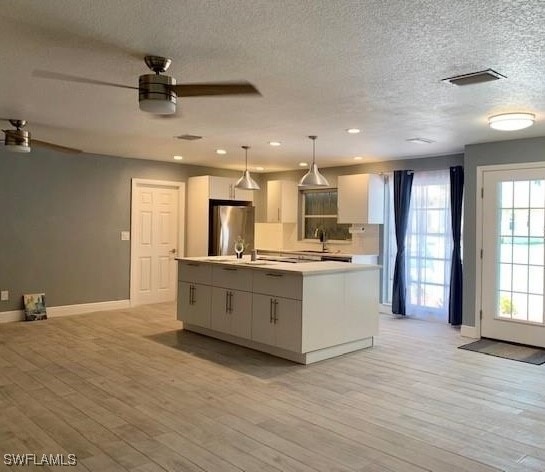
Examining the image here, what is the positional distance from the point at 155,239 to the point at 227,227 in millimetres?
1210

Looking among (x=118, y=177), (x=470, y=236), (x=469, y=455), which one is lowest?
(x=469, y=455)

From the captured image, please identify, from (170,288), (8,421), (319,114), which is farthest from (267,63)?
(170,288)

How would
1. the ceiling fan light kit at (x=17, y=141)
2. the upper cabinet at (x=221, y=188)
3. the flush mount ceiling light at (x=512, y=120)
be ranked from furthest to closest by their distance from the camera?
the upper cabinet at (x=221, y=188) → the ceiling fan light kit at (x=17, y=141) → the flush mount ceiling light at (x=512, y=120)

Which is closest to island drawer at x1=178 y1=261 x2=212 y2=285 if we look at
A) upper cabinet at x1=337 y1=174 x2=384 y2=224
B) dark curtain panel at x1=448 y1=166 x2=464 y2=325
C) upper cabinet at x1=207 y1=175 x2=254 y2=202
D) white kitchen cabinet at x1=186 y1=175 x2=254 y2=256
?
white kitchen cabinet at x1=186 y1=175 x2=254 y2=256

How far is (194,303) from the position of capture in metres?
5.86

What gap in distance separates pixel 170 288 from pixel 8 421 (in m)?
5.05

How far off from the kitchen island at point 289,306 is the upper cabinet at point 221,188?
8.11 ft

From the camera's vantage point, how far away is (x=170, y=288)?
326 inches

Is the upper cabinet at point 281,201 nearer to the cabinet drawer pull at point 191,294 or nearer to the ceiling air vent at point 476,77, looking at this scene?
the cabinet drawer pull at point 191,294

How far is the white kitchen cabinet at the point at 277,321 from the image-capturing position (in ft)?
15.2

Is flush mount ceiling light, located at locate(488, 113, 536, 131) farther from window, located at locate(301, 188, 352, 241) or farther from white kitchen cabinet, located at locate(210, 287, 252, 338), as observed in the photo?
window, located at locate(301, 188, 352, 241)

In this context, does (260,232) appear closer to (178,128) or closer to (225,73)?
(178,128)

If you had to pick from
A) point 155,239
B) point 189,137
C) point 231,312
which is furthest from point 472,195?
point 155,239

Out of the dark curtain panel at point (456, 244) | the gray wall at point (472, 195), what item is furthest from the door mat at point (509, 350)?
the dark curtain panel at point (456, 244)
